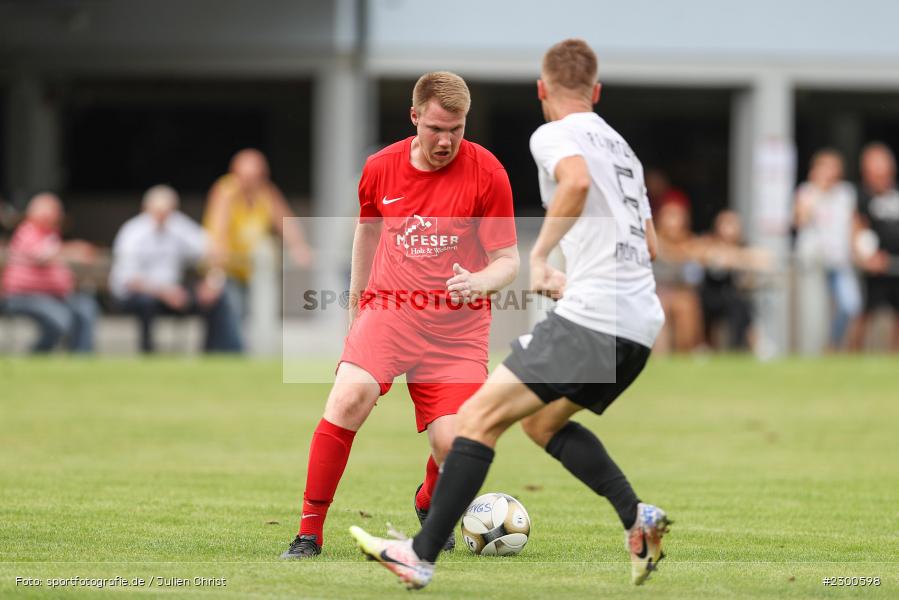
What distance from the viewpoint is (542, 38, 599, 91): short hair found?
19.9ft

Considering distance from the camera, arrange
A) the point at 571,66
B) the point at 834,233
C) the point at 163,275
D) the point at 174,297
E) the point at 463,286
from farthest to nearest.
Answer: the point at 834,233, the point at 163,275, the point at 174,297, the point at 463,286, the point at 571,66

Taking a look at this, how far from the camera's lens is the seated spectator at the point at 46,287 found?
17.2 meters

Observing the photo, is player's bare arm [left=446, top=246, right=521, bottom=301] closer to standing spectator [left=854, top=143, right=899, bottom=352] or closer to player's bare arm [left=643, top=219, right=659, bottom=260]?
player's bare arm [left=643, top=219, right=659, bottom=260]

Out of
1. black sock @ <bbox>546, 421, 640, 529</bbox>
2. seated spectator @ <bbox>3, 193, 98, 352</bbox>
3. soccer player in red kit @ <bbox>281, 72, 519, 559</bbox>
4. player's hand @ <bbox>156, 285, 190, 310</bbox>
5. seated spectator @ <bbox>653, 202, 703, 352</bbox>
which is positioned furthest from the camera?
seated spectator @ <bbox>653, 202, 703, 352</bbox>

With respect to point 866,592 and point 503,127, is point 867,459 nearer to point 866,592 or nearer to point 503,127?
point 866,592

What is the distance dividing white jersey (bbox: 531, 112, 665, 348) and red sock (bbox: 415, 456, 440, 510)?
1317 millimetres

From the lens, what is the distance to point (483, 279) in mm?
6496

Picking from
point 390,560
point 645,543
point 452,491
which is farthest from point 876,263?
point 390,560

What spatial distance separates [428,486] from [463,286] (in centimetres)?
111

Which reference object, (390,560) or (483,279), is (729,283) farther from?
(390,560)

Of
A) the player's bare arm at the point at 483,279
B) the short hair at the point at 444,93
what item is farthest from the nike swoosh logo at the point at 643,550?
the short hair at the point at 444,93

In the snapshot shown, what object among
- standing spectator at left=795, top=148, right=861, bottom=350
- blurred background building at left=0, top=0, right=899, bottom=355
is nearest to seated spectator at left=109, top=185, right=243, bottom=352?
blurred background building at left=0, top=0, right=899, bottom=355

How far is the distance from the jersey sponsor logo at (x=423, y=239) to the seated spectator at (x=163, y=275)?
1081 cm

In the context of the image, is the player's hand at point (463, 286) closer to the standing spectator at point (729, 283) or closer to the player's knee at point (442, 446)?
the player's knee at point (442, 446)
